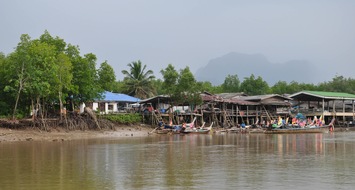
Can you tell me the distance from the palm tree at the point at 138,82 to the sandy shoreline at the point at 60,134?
60.0 ft

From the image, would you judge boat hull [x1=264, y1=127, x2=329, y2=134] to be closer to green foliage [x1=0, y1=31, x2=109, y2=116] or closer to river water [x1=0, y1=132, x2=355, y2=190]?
green foliage [x1=0, y1=31, x2=109, y2=116]

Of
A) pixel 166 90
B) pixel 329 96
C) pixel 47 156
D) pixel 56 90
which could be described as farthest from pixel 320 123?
pixel 47 156

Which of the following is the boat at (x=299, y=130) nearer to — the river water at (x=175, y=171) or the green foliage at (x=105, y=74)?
the green foliage at (x=105, y=74)

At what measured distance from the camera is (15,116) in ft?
127

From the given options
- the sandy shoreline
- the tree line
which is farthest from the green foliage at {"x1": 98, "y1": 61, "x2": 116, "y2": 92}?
the sandy shoreline

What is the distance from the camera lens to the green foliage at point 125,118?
4722cm

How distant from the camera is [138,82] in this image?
6569 cm

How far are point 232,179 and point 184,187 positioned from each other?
2.23 meters

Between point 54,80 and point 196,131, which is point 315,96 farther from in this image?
point 54,80

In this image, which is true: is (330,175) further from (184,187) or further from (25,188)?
(25,188)

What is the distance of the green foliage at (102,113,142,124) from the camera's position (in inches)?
1859

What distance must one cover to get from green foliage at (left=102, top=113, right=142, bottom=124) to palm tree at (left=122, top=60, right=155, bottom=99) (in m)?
14.6

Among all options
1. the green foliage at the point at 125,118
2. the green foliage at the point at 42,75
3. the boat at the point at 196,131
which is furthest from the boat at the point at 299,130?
the green foliage at the point at 42,75

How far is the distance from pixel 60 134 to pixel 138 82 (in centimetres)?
2817
